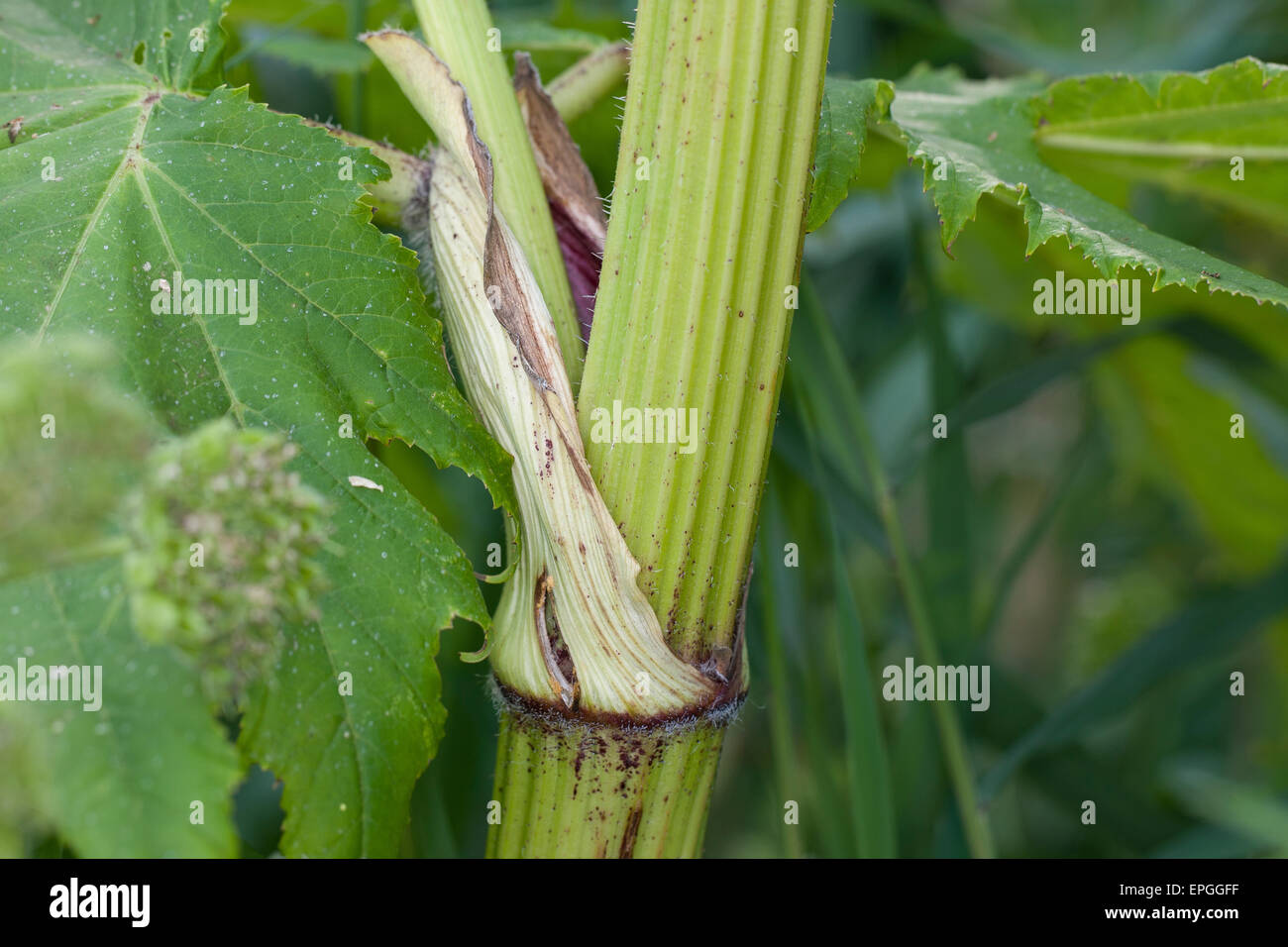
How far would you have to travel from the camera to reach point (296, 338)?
72 centimetres

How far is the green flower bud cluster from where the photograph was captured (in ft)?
1.43

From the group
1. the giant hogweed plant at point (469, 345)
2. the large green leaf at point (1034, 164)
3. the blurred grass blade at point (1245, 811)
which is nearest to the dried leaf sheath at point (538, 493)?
the giant hogweed plant at point (469, 345)

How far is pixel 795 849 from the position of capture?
4.31ft

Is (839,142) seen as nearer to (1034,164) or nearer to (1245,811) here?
(1034,164)

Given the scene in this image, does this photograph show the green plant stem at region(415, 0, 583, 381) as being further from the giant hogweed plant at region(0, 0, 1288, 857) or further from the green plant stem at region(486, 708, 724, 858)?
the green plant stem at region(486, 708, 724, 858)

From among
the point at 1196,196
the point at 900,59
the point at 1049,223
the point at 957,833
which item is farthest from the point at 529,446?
the point at 900,59

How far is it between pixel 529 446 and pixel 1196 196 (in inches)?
44.4

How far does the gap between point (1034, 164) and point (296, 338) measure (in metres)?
0.76

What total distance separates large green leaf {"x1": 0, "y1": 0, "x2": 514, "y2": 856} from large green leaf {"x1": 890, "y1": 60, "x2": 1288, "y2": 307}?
1.44 ft

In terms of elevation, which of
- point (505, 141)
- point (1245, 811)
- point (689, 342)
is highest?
point (505, 141)

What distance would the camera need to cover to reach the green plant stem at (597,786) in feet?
2.44

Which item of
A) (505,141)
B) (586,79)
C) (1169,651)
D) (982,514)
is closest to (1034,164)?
(586,79)

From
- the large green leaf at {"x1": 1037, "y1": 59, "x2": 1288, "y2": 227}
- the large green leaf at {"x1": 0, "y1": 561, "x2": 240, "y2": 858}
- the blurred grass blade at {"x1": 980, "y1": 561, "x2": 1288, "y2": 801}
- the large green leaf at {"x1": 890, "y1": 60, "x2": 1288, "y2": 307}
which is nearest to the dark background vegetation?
the blurred grass blade at {"x1": 980, "y1": 561, "x2": 1288, "y2": 801}
